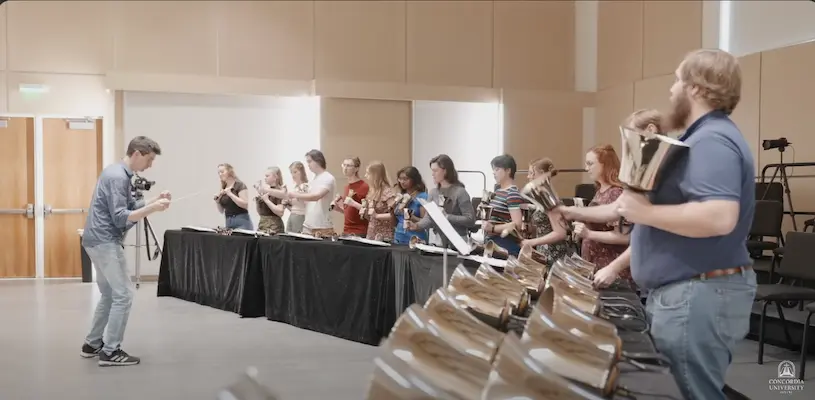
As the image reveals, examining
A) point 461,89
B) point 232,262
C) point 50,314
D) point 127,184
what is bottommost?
point 50,314

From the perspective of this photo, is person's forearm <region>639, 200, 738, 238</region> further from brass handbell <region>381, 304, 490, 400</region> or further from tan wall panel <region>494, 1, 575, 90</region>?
tan wall panel <region>494, 1, 575, 90</region>

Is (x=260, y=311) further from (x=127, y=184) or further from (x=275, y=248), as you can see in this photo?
(x=127, y=184)

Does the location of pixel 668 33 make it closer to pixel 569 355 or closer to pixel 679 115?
pixel 679 115

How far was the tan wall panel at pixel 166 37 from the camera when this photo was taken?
8.57 m

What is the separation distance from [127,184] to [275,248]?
1530 mm

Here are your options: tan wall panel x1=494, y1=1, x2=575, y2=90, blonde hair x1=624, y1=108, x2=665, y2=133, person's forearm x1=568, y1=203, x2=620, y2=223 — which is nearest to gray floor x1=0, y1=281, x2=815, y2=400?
blonde hair x1=624, y1=108, x2=665, y2=133

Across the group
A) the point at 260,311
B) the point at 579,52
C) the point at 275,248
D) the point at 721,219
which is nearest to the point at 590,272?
the point at 721,219

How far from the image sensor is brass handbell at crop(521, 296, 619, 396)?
1.31 meters

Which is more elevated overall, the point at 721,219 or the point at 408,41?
the point at 408,41

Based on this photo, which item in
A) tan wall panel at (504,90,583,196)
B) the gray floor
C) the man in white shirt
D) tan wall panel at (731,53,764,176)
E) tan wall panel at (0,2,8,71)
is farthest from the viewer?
tan wall panel at (504,90,583,196)

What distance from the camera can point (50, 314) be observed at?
19.3ft

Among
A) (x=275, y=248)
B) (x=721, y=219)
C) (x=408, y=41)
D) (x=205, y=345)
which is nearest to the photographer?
(x=721, y=219)

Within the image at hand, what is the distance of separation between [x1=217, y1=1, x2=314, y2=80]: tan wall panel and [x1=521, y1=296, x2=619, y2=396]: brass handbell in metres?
8.04

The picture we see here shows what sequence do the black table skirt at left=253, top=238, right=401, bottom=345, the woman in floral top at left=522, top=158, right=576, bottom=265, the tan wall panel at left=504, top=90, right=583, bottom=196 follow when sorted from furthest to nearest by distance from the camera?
the tan wall panel at left=504, top=90, right=583, bottom=196 → the black table skirt at left=253, top=238, right=401, bottom=345 → the woman in floral top at left=522, top=158, right=576, bottom=265
